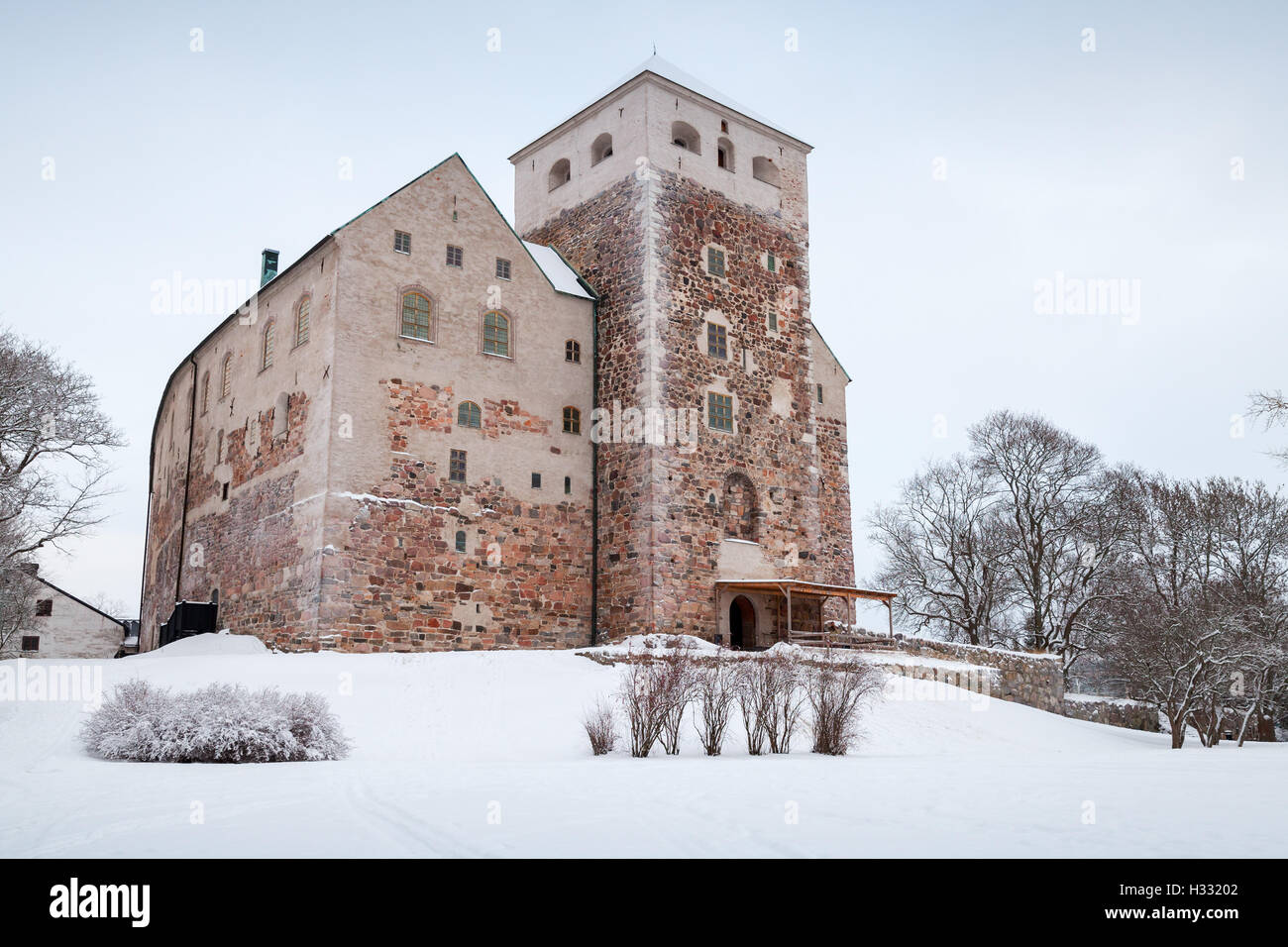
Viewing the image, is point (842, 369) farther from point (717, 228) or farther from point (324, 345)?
point (324, 345)

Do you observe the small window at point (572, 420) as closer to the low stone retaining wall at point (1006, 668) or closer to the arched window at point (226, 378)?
the arched window at point (226, 378)

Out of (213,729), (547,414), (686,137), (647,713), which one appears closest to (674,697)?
(647,713)

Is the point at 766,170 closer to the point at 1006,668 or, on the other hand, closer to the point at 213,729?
the point at 1006,668

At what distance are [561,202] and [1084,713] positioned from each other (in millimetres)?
23687

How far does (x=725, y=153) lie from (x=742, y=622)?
14.3 m

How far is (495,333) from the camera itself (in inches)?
1137

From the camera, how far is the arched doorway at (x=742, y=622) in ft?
100

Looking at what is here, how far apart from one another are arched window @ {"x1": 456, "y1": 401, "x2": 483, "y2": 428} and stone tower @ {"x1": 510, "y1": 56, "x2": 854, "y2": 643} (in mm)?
3890

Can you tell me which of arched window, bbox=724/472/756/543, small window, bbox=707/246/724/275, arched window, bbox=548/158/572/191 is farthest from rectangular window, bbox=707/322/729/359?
arched window, bbox=548/158/572/191

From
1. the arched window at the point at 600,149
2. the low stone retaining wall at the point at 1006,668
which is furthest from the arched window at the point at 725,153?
the low stone retaining wall at the point at 1006,668

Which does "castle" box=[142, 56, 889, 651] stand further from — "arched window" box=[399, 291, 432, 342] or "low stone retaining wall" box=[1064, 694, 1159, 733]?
"low stone retaining wall" box=[1064, 694, 1159, 733]

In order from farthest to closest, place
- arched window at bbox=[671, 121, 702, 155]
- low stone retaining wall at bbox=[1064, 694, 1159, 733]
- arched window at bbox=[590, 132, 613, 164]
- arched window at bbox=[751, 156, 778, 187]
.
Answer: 1. low stone retaining wall at bbox=[1064, 694, 1159, 733]
2. arched window at bbox=[751, 156, 778, 187]
3. arched window at bbox=[590, 132, 613, 164]
4. arched window at bbox=[671, 121, 702, 155]

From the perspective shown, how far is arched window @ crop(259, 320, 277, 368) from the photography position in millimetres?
29609
